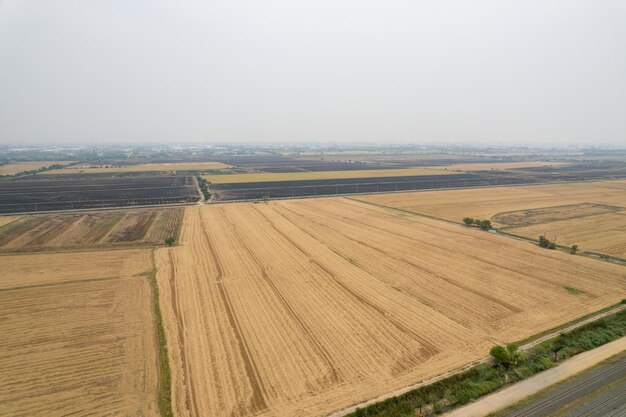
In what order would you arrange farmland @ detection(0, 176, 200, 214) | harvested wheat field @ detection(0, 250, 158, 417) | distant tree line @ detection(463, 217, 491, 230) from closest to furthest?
harvested wheat field @ detection(0, 250, 158, 417)
distant tree line @ detection(463, 217, 491, 230)
farmland @ detection(0, 176, 200, 214)

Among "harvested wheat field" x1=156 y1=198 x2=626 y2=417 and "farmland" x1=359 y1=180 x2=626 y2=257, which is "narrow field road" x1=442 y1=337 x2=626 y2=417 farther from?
"farmland" x1=359 y1=180 x2=626 y2=257

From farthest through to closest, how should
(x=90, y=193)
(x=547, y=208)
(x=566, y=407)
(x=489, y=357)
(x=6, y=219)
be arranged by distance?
(x=90, y=193), (x=547, y=208), (x=6, y=219), (x=489, y=357), (x=566, y=407)

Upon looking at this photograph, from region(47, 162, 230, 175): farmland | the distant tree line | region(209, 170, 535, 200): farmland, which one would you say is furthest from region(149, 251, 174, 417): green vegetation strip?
region(47, 162, 230, 175): farmland

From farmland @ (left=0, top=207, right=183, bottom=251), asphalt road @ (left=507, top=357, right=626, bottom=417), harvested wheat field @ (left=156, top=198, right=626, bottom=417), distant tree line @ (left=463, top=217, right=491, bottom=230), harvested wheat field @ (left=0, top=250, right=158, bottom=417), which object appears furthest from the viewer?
distant tree line @ (left=463, top=217, right=491, bottom=230)

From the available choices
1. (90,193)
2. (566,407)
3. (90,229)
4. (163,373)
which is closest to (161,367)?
(163,373)

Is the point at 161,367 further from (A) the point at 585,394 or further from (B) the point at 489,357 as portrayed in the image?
(A) the point at 585,394

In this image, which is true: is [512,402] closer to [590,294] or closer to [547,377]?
[547,377]
